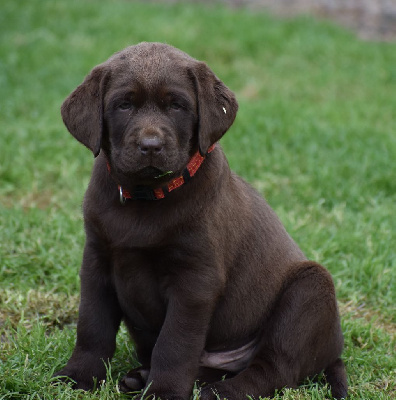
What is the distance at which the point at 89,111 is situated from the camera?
3.49 meters

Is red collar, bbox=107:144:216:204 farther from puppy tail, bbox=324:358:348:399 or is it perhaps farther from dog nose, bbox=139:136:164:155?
puppy tail, bbox=324:358:348:399

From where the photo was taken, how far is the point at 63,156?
7.14 m

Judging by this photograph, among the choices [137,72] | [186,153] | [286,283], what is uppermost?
[137,72]

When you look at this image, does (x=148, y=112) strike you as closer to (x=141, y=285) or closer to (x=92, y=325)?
(x=141, y=285)

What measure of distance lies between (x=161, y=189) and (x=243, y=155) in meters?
3.71

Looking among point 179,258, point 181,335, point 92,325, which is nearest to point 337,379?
point 181,335

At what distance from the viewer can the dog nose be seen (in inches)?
130

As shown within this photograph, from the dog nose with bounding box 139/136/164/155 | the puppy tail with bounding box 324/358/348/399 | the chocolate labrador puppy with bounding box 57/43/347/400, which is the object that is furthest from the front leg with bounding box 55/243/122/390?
the puppy tail with bounding box 324/358/348/399

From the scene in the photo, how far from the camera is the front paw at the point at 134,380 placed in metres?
3.69

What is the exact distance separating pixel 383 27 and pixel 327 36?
1.40 meters

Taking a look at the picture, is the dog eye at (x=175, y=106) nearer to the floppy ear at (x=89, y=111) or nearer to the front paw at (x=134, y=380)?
the floppy ear at (x=89, y=111)

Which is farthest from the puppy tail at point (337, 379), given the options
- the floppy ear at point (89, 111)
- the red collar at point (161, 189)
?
the floppy ear at point (89, 111)

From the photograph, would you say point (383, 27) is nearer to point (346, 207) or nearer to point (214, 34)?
point (214, 34)

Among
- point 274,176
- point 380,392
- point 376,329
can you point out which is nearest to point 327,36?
Answer: point 274,176
